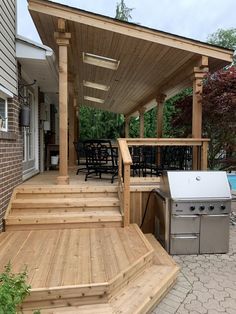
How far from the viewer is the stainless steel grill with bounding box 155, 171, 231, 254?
406 centimetres

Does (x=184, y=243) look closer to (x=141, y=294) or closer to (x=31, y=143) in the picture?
(x=141, y=294)

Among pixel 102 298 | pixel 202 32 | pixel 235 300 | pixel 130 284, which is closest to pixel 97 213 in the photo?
pixel 130 284

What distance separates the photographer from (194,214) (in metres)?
4.09

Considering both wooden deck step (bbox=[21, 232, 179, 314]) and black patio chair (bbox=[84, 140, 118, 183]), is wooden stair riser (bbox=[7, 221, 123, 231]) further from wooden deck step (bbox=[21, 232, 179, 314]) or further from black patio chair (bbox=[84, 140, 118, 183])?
black patio chair (bbox=[84, 140, 118, 183])

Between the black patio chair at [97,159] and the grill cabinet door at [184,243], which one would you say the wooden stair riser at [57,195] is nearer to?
the black patio chair at [97,159]

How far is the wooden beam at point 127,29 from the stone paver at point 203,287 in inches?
132

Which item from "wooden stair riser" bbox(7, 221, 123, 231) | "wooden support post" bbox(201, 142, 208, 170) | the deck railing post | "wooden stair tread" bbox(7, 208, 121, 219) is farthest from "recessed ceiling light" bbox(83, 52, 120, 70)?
"wooden stair riser" bbox(7, 221, 123, 231)

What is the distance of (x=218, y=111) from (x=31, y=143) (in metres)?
4.36

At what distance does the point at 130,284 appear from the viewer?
9.75ft

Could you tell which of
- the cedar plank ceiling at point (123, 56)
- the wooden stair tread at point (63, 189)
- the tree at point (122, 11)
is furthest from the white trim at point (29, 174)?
the tree at point (122, 11)

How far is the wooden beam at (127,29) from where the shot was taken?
4.71 m

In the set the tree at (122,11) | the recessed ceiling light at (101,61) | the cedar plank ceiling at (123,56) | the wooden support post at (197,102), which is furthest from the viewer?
the tree at (122,11)

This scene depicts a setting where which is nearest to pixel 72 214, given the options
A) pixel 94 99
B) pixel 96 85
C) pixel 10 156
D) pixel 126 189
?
pixel 126 189

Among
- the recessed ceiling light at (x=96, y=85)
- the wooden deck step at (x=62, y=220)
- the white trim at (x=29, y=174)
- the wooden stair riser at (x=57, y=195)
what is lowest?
the wooden deck step at (x=62, y=220)
